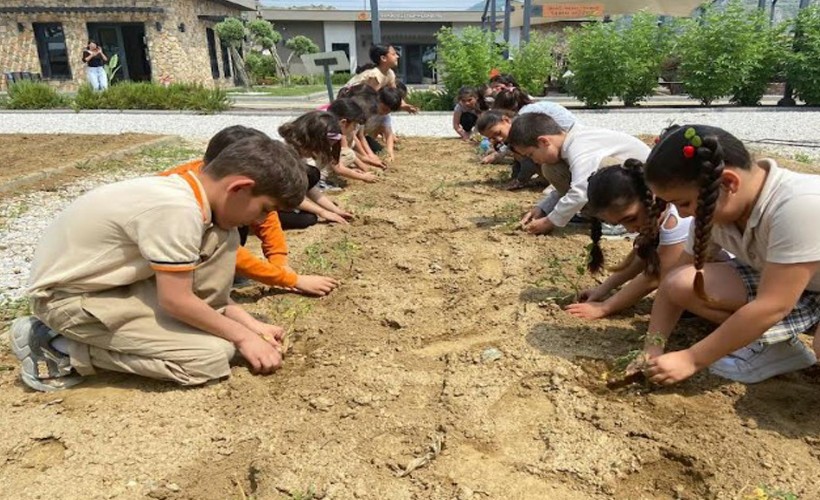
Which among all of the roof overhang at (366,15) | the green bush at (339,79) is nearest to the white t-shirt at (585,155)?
the green bush at (339,79)

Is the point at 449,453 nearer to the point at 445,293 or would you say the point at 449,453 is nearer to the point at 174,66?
the point at 445,293

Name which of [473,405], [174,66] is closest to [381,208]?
[473,405]

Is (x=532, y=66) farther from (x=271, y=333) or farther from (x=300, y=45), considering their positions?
(x=300, y=45)

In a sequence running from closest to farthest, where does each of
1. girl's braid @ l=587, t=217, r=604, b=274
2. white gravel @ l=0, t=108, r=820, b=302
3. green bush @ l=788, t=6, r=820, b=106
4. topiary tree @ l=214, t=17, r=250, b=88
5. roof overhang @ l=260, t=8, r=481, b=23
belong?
1. girl's braid @ l=587, t=217, r=604, b=274
2. white gravel @ l=0, t=108, r=820, b=302
3. green bush @ l=788, t=6, r=820, b=106
4. topiary tree @ l=214, t=17, r=250, b=88
5. roof overhang @ l=260, t=8, r=481, b=23

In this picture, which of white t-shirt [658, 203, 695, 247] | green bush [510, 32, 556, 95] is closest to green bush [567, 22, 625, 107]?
green bush [510, 32, 556, 95]

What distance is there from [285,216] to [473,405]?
98.1 inches

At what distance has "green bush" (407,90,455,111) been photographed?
1270cm

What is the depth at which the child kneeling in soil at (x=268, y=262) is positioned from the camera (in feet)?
8.96

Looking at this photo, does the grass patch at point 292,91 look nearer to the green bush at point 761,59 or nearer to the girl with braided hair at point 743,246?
the green bush at point 761,59

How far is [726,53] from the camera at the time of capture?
437 inches

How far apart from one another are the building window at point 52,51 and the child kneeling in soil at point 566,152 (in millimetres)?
22033

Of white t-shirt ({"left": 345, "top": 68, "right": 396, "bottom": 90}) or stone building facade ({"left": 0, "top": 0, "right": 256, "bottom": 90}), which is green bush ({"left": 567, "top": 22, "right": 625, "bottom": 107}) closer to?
white t-shirt ({"left": 345, "top": 68, "right": 396, "bottom": 90})

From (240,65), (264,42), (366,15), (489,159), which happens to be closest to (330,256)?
(489,159)

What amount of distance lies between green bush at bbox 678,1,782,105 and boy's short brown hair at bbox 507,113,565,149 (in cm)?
914
